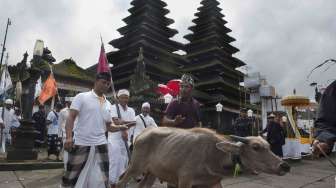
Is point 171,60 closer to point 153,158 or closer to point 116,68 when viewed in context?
point 116,68

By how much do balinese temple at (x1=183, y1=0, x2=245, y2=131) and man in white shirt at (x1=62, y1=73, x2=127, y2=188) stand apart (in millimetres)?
35222

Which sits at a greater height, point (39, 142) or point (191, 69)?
point (191, 69)

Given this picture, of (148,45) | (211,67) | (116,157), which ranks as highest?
(148,45)

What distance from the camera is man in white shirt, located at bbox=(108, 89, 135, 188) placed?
21.7 feet

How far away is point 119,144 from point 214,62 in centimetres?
3867

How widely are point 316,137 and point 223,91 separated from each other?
4226cm

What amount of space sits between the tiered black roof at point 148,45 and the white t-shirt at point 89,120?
33346 millimetres

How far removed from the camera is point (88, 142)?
4512mm

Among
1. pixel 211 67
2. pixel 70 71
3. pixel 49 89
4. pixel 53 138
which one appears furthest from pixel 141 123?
pixel 211 67

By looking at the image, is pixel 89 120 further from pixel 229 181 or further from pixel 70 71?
pixel 70 71

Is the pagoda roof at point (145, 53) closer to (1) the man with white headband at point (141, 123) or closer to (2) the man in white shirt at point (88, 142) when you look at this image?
(1) the man with white headband at point (141, 123)

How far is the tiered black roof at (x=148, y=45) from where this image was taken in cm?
4044

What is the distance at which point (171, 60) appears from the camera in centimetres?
4494

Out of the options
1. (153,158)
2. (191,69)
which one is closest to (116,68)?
(191,69)
